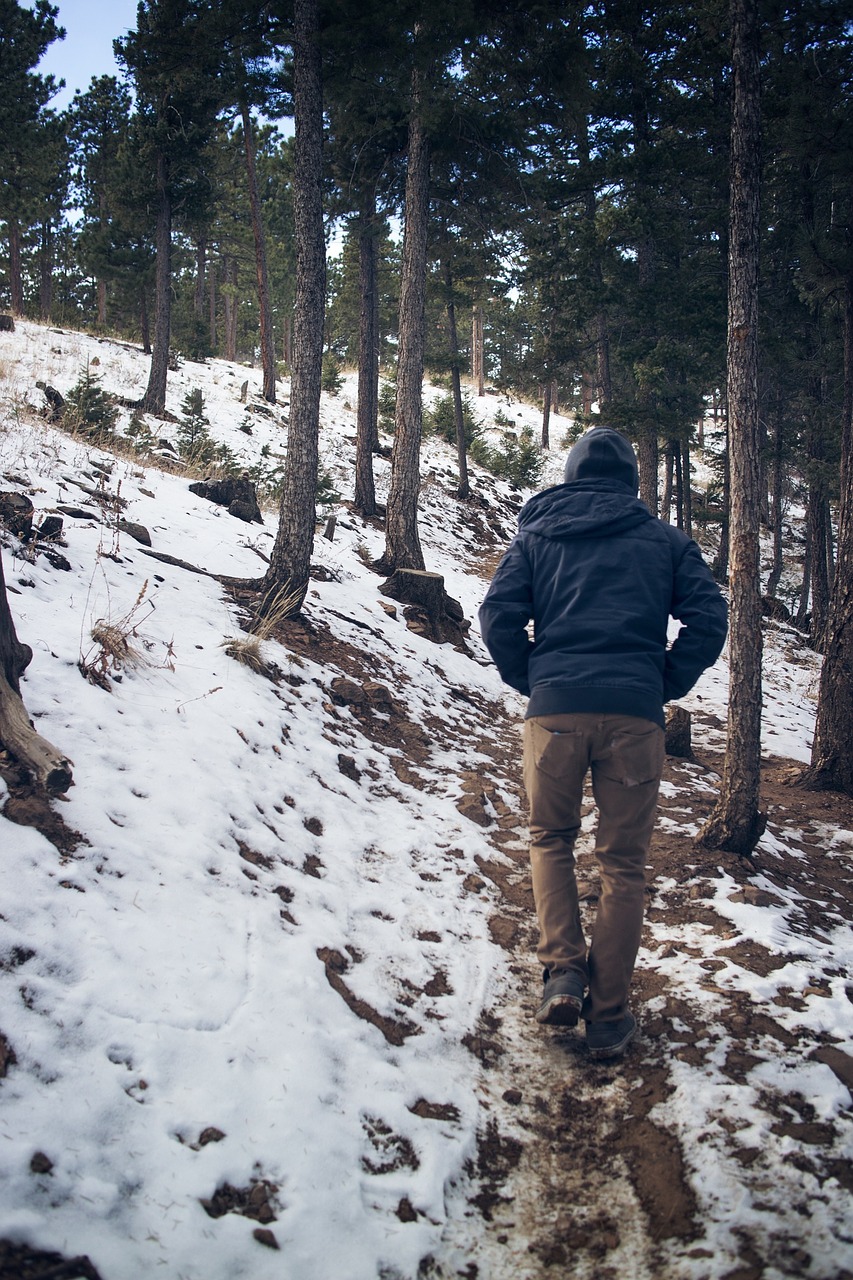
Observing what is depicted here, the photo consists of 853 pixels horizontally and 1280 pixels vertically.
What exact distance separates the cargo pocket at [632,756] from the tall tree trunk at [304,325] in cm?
430

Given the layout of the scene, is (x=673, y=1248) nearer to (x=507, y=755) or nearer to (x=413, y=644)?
(x=507, y=755)

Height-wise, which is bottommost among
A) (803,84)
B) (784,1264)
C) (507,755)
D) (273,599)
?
(507,755)

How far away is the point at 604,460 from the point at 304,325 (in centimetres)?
466

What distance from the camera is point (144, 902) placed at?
9.05 feet

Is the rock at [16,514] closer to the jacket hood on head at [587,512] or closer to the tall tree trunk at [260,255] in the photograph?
the jacket hood on head at [587,512]

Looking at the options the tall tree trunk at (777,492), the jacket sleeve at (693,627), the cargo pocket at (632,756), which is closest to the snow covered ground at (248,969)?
the cargo pocket at (632,756)

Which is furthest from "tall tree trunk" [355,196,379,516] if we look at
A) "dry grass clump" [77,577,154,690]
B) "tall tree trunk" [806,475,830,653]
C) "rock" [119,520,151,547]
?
"tall tree trunk" [806,475,830,653]

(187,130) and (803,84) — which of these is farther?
(187,130)

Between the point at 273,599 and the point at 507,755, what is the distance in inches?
111

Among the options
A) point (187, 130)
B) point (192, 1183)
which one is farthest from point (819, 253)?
point (187, 130)

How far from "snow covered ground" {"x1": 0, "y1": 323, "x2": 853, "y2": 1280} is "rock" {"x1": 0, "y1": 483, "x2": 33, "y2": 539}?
31cm

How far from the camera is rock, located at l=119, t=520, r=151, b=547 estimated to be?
674 cm

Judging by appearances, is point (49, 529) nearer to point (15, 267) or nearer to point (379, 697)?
point (379, 697)

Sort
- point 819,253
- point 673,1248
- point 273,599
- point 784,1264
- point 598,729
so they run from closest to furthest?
point 784,1264 → point 673,1248 → point 598,729 → point 273,599 → point 819,253
